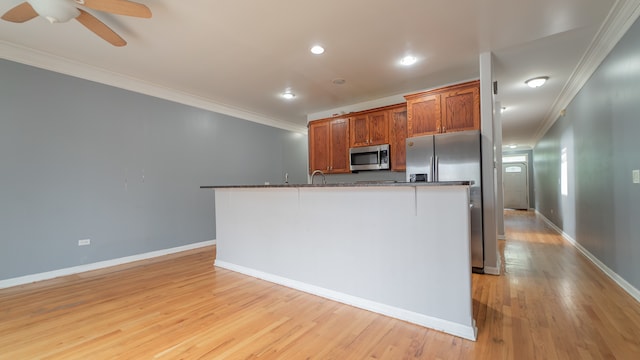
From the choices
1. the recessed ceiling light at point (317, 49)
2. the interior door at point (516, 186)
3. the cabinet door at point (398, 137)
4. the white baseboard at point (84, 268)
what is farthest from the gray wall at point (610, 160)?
the interior door at point (516, 186)

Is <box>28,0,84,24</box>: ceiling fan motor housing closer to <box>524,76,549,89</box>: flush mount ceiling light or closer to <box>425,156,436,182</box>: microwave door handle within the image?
<box>425,156,436,182</box>: microwave door handle

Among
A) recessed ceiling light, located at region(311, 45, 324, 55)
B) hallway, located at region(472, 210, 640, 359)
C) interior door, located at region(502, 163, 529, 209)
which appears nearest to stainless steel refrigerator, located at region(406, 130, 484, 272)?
hallway, located at region(472, 210, 640, 359)

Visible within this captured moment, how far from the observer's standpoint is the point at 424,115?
390 cm

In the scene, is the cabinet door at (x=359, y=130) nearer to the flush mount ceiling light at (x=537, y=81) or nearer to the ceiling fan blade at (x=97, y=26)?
the flush mount ceiling light at (x=537, y=81)

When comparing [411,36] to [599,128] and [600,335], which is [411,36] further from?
[600,335]

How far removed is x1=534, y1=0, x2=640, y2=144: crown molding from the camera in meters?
2.34

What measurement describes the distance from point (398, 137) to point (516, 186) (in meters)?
9.47

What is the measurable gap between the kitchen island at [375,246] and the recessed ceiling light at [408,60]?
200cm

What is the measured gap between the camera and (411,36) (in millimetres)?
2828

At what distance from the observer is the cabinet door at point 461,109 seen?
348 cm

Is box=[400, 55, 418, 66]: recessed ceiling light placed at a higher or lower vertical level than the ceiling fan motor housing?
higher

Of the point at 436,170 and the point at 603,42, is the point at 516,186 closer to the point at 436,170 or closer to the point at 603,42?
the point at 603,42

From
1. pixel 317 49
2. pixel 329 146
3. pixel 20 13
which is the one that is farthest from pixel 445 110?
pixel 20 13

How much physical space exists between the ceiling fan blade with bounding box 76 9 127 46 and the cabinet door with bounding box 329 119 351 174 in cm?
350
